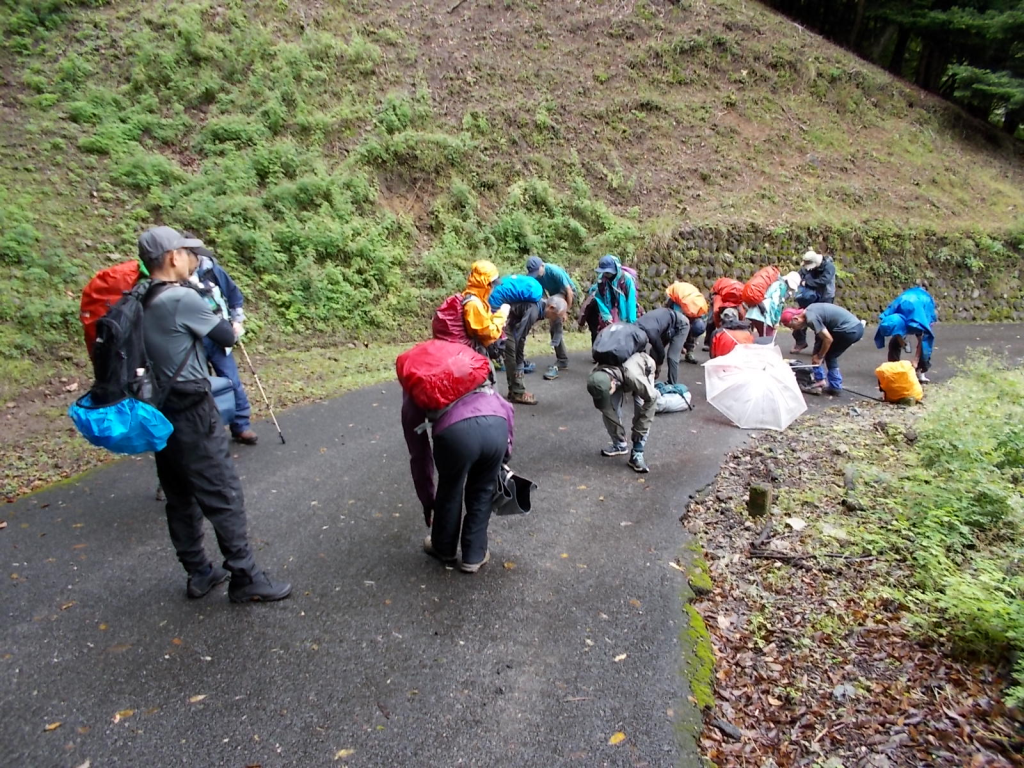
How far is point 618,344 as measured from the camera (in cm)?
626

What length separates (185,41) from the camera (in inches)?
593

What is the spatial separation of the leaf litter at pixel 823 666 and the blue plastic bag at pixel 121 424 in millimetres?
3165

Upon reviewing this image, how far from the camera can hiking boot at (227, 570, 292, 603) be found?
12.8 feet

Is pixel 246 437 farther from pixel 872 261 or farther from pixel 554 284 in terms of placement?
pixel 872 261

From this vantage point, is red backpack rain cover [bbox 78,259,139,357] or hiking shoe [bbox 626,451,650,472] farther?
hiking shoe [bbox 626,451,650,472]

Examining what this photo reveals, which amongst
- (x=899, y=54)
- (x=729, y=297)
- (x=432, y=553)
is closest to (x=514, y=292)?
(x=432, y=553)

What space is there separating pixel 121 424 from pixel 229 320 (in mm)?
2957

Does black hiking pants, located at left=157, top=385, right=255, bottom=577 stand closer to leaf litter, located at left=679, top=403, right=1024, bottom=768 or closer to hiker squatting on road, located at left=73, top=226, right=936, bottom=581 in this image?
hiker squatting on road, located at left=73, top=226, right=936, bottom=581

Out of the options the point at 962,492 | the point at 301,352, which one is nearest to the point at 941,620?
the point at 962,492

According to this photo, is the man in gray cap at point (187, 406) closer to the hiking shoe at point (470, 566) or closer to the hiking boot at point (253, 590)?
the hiking boot at point (253, 590)

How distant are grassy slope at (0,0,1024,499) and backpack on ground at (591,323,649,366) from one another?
5027mm

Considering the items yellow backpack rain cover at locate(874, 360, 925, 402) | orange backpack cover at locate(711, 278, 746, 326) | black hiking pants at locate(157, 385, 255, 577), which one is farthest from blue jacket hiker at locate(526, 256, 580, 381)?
black hiking pants at locate(157, 385, 255, 577)

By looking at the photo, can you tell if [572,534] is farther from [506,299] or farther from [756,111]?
[756,111]

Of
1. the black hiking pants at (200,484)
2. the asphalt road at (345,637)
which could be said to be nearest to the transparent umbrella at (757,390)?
the asphalt road at (345,637)
